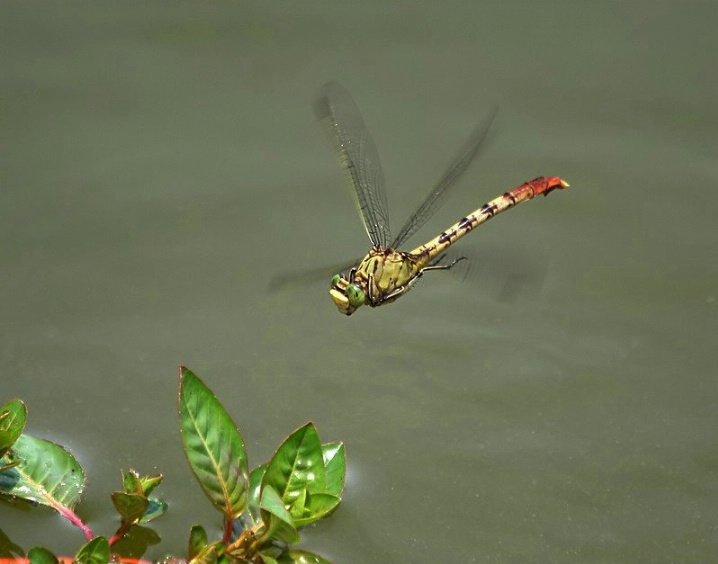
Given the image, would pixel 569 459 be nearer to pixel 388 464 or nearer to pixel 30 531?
pixel 388 464

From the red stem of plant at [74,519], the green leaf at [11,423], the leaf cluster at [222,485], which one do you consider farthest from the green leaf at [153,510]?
the green leaf at [11,423]

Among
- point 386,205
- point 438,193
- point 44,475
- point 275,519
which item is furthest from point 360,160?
point 275,519

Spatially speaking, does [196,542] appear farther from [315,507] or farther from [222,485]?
[315,507]

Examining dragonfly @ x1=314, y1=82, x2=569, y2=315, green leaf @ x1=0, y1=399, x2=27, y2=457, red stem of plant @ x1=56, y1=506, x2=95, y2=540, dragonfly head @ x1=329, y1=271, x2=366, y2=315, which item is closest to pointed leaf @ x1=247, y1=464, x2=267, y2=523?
red stem of plant @ x1=56, y1=506, x2=95, y2=540

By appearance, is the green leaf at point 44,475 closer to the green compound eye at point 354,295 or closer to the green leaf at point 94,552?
the green leaf at point 94,552

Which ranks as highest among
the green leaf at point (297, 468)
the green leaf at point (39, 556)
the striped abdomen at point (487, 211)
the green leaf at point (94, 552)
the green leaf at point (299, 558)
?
the striped abdomen at point (487, 211)

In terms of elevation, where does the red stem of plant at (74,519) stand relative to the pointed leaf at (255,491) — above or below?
below

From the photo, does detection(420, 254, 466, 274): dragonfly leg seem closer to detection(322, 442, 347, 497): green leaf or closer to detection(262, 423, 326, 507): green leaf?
detection(322, 442, 347, 497): green leaf
